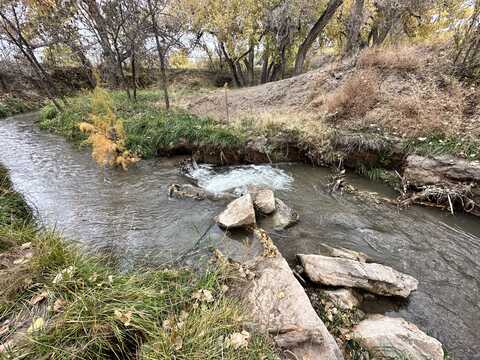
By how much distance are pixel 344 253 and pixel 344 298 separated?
0.70m

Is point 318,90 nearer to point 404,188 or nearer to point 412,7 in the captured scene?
point 404,188

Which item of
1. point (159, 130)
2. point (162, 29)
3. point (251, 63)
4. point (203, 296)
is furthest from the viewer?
point (251, 63)

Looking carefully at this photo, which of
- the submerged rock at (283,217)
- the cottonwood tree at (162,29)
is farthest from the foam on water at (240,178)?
the cottonwood tree at (162,29)

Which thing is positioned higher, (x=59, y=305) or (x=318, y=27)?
(x=318, y=27)

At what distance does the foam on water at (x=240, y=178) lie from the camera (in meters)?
4.92

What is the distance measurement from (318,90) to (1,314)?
27.7ft

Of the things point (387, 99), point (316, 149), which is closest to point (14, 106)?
point (316, 149)

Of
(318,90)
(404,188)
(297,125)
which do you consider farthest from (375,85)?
(404,188)

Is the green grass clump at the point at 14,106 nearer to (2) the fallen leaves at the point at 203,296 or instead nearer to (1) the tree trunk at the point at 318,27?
(1) the tree trunk at the point at 318,27

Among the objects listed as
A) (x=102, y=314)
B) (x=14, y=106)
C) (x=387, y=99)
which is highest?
(x=387, y=99)

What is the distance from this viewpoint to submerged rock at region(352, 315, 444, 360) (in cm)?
182

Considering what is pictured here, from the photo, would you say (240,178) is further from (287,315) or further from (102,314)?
(102,314)

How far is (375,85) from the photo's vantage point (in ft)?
20.2

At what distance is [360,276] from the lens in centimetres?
247
